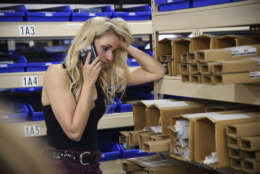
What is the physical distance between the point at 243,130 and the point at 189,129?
0.95 ft

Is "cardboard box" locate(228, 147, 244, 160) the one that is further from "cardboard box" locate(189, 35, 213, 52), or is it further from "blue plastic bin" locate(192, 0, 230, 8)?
"blue plastic bin" locate(192, 0, 230, 8)

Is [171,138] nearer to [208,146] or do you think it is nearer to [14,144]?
[208,146]

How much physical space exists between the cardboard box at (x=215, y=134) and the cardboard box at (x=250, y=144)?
12 cm

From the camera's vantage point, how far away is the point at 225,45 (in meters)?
1.99

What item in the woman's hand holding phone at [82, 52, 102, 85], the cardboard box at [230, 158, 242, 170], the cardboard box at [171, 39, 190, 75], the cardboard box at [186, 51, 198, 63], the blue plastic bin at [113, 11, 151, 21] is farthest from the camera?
the blue plastic bin at [113, 11, 151, 21]

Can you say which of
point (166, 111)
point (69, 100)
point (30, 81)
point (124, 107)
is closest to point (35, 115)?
point (30, 81)

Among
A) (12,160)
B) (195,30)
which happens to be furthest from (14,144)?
(195,30)

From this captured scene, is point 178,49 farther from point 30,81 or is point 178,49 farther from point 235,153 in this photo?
point 30,81

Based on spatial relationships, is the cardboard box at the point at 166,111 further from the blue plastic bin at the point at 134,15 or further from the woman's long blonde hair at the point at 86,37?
the blue plastic bin at the point at 134,15

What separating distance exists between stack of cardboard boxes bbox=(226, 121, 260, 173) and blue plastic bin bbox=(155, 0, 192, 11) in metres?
0.88

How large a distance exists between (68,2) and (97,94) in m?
1.62

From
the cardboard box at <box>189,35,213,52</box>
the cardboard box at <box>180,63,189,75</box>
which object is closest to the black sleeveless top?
the cardboard box at <box>180,63,189,75</box>

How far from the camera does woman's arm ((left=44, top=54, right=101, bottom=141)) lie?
1.95m

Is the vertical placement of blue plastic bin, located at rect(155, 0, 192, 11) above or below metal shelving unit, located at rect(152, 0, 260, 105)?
above
